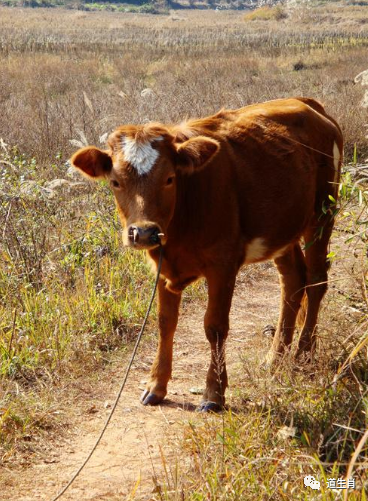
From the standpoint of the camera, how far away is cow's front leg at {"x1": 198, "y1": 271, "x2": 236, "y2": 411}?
513 centimetres

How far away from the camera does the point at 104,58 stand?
89.6 feet

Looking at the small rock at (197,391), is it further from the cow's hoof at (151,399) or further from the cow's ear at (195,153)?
the cow's ear at (195,153)

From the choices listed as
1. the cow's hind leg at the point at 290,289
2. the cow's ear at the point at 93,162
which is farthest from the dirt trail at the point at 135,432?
the cow's ear at the point at 93,162

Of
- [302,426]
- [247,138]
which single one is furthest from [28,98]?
[302,426]

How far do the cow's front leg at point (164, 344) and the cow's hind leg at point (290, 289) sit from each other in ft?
2.95

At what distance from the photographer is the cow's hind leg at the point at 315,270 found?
19.7 feet

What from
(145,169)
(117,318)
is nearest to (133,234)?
(145,169)

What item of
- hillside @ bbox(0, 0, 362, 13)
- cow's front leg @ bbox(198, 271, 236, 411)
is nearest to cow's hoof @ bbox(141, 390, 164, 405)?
cow's front leg @ bbox(198, 271, 236, 411)

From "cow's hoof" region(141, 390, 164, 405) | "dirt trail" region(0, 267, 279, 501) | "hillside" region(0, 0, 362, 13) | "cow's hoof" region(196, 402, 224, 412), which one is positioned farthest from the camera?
"hillside" region(0, 0, 362, 13)

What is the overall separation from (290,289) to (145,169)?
6.62ft

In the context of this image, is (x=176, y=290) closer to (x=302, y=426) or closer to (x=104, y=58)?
(x=302, y=426)

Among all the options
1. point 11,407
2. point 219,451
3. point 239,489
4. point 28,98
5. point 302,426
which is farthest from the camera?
point 28,98

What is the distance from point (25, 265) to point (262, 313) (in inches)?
85.8

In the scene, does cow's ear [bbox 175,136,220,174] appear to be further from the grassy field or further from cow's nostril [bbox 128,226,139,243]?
the grassy field
